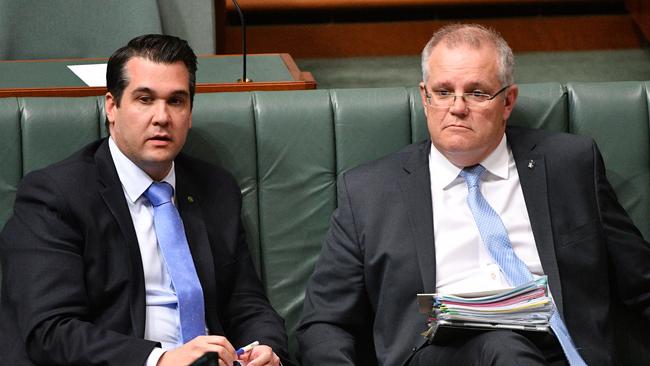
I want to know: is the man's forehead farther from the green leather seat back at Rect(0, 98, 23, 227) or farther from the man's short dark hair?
the green leather seat back at Rect(0, 98, 23, 227)

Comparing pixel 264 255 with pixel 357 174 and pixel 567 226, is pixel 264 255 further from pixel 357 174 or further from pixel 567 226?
pixel 567 226

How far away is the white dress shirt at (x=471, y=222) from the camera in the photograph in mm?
2316

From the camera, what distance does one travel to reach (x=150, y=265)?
2270 mm

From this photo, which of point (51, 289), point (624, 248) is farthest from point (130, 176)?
point (624, 248)

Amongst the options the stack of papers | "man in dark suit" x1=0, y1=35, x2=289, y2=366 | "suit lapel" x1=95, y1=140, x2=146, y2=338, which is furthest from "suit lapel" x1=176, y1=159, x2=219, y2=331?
the stack of papers

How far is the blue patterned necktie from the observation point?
2.26m

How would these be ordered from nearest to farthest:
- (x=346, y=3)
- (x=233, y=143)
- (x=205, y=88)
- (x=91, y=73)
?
(x=233, y=143), (x=205, y=88), (x=91, y=73), (x=346, y=3)

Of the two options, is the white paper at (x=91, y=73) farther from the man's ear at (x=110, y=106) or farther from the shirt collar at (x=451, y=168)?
the shirt collar at (x=451, y=168)

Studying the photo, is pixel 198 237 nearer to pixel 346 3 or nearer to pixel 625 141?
pixel 625 141

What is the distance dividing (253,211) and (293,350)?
0.33 m

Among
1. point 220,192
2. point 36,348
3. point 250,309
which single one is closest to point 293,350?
point 250,309

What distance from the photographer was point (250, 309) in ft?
7.73

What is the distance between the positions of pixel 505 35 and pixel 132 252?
299 centimetres

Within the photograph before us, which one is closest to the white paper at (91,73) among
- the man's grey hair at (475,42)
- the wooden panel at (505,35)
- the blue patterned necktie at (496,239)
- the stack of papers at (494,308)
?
the man's grey hair at (475,42)
